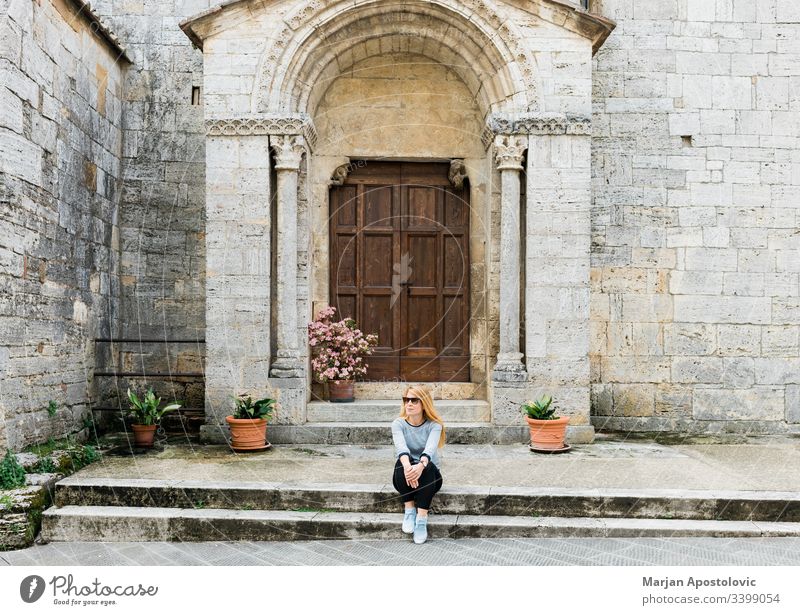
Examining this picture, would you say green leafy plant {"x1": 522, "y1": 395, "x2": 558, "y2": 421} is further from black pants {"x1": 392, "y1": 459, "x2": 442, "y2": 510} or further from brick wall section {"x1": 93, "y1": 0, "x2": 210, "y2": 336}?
brick wall section {"x1": 93, "y1": 0, "x2": 210, "y2": 336}

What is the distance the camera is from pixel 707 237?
8.65 m

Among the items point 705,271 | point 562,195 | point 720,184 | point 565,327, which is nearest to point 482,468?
point 565,327

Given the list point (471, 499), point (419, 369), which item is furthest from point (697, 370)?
point (471, 499)

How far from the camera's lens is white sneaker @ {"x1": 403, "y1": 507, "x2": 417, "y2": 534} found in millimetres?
5078

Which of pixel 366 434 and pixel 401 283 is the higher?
pixel 401 283

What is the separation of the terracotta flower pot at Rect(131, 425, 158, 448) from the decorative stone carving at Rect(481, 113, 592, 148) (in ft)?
15.2

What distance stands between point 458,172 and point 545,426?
3223 mm

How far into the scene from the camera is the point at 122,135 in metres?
8.81

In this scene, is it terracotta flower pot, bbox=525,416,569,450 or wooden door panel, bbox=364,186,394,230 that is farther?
wooden door panel, bbox=364,186,394,230

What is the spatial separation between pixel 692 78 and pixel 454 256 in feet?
11.7

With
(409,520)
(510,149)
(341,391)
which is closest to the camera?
(409,520)

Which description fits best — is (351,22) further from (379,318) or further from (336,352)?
→ (336,352)
